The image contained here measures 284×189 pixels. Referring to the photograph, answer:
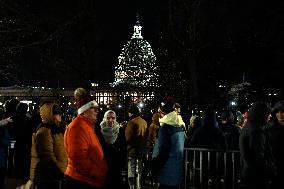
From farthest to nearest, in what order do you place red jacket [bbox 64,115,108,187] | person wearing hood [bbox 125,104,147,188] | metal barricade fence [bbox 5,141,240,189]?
person wearing hood [bbox 125,104,147,188] → metal barricade fence [bbox 5,141,240,189] → red jacket [bbox 64,115,108,187]

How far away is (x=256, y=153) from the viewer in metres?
6.59

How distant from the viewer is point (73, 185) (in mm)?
5844

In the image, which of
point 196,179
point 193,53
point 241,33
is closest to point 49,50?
point 193,53

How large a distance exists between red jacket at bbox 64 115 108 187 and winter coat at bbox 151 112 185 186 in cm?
130

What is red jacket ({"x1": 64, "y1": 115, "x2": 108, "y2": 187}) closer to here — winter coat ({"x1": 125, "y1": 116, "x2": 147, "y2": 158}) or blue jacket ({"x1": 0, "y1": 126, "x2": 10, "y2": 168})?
blue jacket ({"x1": 0, "y1": 126, "x2": 10, "y2": 168})

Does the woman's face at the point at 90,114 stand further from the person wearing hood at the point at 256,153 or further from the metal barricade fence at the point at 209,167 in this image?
the metal barricade fence at the point at 209,167

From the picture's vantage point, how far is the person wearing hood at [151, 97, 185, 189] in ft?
22.9

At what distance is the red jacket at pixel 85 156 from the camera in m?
5.75

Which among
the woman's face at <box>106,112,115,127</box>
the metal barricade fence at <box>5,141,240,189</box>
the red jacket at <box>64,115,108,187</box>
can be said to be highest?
the woman's face at <box>106,112,115,127</box>

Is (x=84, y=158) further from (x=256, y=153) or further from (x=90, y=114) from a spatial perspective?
(x=256, y=153)

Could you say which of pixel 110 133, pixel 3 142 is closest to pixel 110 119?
pixel 110 133

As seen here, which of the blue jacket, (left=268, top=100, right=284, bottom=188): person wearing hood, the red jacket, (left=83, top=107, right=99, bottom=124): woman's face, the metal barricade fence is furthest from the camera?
the metal barricade fence

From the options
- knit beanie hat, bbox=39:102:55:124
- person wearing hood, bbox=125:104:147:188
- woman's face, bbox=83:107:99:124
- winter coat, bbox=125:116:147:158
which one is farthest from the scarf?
winter coat, bbox=125:116:147:158

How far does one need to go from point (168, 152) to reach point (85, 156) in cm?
163
